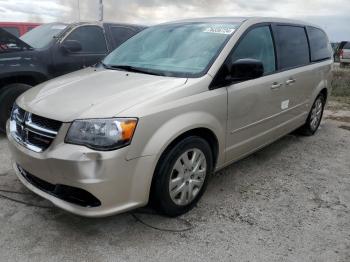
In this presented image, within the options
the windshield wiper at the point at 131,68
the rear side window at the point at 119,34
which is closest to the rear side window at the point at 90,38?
the rear side window at the point at 119,34

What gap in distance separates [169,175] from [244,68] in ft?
3.82

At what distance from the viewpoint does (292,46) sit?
4.64 m

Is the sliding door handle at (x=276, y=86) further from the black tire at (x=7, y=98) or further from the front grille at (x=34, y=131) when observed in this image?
the black tire at (x=7, y=98)

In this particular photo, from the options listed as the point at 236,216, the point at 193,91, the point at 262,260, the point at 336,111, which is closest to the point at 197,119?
the point at 193,91

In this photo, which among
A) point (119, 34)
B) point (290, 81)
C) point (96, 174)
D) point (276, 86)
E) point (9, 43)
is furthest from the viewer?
point (119, 34)

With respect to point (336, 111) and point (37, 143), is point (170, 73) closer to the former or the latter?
point (37, 143)

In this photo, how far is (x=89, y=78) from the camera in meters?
3.46

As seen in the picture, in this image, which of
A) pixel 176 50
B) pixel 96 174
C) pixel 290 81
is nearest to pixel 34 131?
pixel 96 174

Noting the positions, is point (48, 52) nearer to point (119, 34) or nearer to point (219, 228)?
point (119, 34)

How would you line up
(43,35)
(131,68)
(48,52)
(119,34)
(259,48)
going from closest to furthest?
(131,68) → (259,48) → (48,52) → (43,35) → (119,34)

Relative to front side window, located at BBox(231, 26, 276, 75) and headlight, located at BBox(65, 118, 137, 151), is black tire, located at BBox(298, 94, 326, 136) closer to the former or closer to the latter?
front side window, located at BBox(231, 26, 276, 75)

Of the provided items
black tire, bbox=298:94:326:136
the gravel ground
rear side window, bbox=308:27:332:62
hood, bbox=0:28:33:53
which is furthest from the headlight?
black tire, bbox=298:94:326:136

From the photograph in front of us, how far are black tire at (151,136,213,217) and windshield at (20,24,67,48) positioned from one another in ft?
12.0

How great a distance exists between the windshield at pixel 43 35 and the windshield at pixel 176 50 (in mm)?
2173
